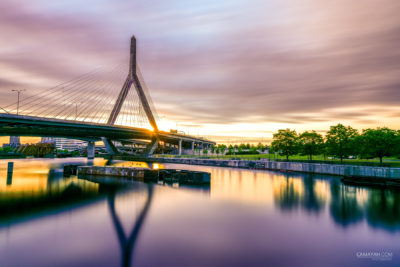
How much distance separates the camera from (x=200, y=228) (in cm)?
1695

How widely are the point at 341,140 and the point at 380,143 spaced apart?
8.29m

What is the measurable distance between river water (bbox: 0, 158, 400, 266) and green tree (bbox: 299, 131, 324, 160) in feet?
87.1

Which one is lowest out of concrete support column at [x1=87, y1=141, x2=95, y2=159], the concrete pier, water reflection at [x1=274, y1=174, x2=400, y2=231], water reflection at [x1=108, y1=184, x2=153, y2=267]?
water reflection at [x1=108, y1=184, x2=153, y2=267]

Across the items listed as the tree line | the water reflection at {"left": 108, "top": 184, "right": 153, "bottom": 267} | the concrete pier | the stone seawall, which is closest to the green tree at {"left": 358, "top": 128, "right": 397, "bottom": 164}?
the tree line

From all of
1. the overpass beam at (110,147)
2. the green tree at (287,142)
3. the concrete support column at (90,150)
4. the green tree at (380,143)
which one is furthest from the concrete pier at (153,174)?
the concrete support column at (90,150)

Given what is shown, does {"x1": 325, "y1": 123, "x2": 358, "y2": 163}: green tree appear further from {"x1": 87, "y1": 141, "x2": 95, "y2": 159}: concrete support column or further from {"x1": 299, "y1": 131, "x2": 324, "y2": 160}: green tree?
{"x1": 87, "y1": 141, "x2": 95, "y2": 159}: concrete support column

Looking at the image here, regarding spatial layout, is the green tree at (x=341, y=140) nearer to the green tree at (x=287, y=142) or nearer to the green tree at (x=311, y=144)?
the green tree at (x=311, y=144)

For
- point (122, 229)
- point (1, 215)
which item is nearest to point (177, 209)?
point (122, 229)

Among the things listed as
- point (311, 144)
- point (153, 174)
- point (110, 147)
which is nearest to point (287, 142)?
point (311, 144)

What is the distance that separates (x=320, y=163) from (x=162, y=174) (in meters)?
30.8

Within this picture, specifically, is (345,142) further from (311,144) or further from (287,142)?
(287,142)

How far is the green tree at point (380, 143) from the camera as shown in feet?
127

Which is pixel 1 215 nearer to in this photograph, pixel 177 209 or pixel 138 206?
pixel 138 206

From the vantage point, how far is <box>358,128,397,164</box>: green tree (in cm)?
3869
